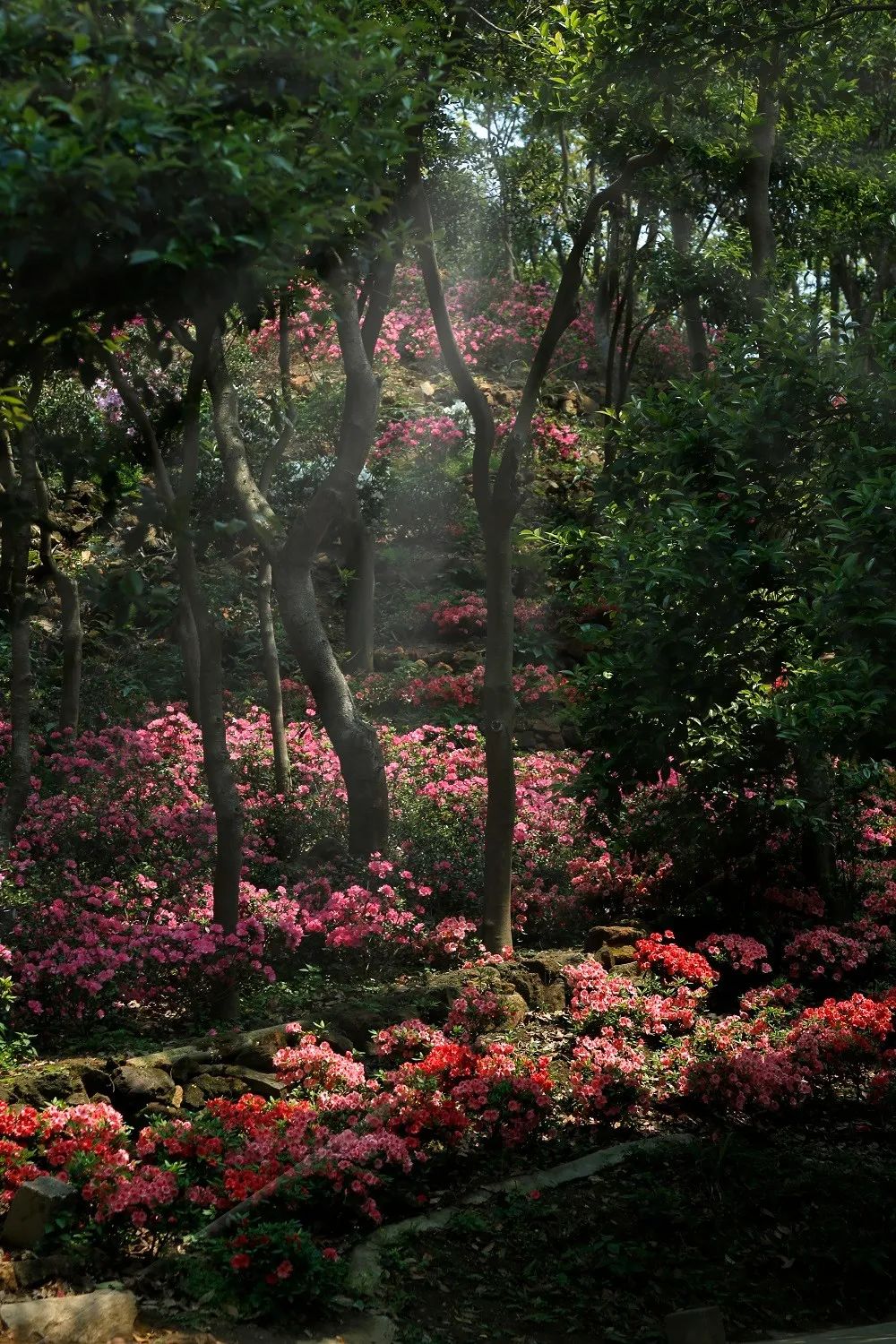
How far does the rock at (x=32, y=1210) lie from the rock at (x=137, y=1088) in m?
1.13

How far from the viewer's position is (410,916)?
9297 millimetres

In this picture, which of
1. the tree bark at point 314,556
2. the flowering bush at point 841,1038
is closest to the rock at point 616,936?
the flowering bush at point 841,1038

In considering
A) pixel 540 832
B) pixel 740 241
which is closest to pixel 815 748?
pixel 540 832

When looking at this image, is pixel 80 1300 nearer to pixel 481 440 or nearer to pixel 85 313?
pixel 85 313

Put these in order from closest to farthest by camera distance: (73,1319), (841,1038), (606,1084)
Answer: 1. (73,1319)
2. (606,1084)
3. (841,1038)

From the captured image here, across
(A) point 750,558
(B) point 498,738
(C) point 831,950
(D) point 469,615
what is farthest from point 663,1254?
(D) point 469,615

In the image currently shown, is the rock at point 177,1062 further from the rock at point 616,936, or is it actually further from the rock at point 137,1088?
the rock at point 616,936

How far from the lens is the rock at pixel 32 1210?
209 inches

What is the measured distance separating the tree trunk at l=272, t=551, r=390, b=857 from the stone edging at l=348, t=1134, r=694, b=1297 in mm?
3651

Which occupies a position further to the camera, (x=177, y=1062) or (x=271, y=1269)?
(x=177, y=1062)

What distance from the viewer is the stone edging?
5496mm

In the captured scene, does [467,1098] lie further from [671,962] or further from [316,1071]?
[671,962]

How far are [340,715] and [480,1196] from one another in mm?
4463

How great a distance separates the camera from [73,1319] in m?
4.62
